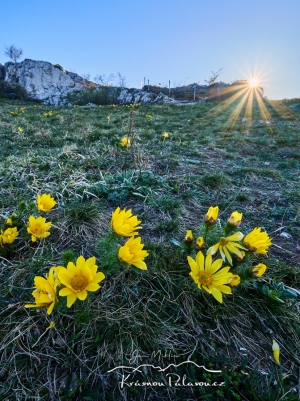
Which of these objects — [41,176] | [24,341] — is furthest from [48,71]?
[24,341]

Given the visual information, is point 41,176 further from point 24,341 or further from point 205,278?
point 205,278

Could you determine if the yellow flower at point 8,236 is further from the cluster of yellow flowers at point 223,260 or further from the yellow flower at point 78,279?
the cluster of yellow flowers at point 223,260

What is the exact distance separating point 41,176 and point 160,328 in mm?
2306

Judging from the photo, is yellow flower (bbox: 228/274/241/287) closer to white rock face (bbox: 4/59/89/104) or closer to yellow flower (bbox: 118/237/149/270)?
yellow flower (bbox: 118/237/149/270)

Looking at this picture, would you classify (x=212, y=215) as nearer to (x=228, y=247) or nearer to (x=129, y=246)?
(x=228, y=247)

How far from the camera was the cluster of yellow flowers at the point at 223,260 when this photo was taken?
1.13m

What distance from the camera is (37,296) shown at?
3.34 feet

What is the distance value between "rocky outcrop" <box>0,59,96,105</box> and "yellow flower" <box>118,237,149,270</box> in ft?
116

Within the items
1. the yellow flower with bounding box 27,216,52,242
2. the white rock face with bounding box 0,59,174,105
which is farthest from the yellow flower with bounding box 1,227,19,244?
the white rock face with bounding box 0,59,174,105

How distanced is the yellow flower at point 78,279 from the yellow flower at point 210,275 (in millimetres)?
442

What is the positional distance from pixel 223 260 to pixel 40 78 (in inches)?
1548

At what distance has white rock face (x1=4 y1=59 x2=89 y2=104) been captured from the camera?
106 ft

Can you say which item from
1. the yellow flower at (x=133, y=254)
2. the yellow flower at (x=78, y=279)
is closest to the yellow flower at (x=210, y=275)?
the yellow flower at (x=133, y=254)

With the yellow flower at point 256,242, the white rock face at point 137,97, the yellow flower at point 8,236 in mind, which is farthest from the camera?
the white rock face at point 137,97
